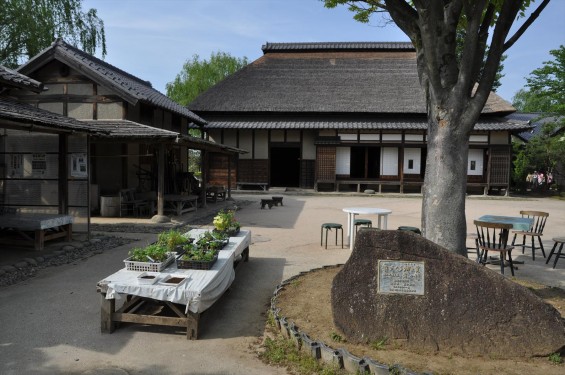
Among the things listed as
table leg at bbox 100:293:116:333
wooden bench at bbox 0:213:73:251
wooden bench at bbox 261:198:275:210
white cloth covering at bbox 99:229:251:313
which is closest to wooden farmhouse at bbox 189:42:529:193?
wooden bench at bbox 261:198:275:210

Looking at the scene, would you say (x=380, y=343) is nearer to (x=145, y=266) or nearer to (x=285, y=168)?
(x=145, y=266)

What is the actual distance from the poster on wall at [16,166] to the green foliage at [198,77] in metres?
28.3

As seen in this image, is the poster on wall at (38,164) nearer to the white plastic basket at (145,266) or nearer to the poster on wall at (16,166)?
the poster on wall at (16,166)

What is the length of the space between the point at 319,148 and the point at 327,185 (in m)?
2.21

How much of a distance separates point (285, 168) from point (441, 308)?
2378cm

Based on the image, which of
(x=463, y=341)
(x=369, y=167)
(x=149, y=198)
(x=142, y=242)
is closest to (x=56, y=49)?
(x=149, y=198)

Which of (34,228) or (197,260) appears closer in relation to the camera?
(197,260)

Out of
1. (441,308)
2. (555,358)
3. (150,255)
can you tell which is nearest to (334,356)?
(441,308)

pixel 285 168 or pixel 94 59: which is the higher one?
pixel 94 59

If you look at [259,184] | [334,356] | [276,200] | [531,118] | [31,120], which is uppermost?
[531,118]

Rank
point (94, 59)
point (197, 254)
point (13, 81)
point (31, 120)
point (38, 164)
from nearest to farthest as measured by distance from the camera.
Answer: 1. point (197, 254)
2. point (31, 120)
3. point (13, 81)
4. point (38, 164)
5. point (94, 59)

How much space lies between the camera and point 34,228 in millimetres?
7184

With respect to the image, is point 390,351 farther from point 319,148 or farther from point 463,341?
point 319,148

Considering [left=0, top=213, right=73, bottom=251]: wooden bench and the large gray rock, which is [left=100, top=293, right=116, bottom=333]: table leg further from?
[left=0, top=213, right=73, bottom=251]: wooden bench
